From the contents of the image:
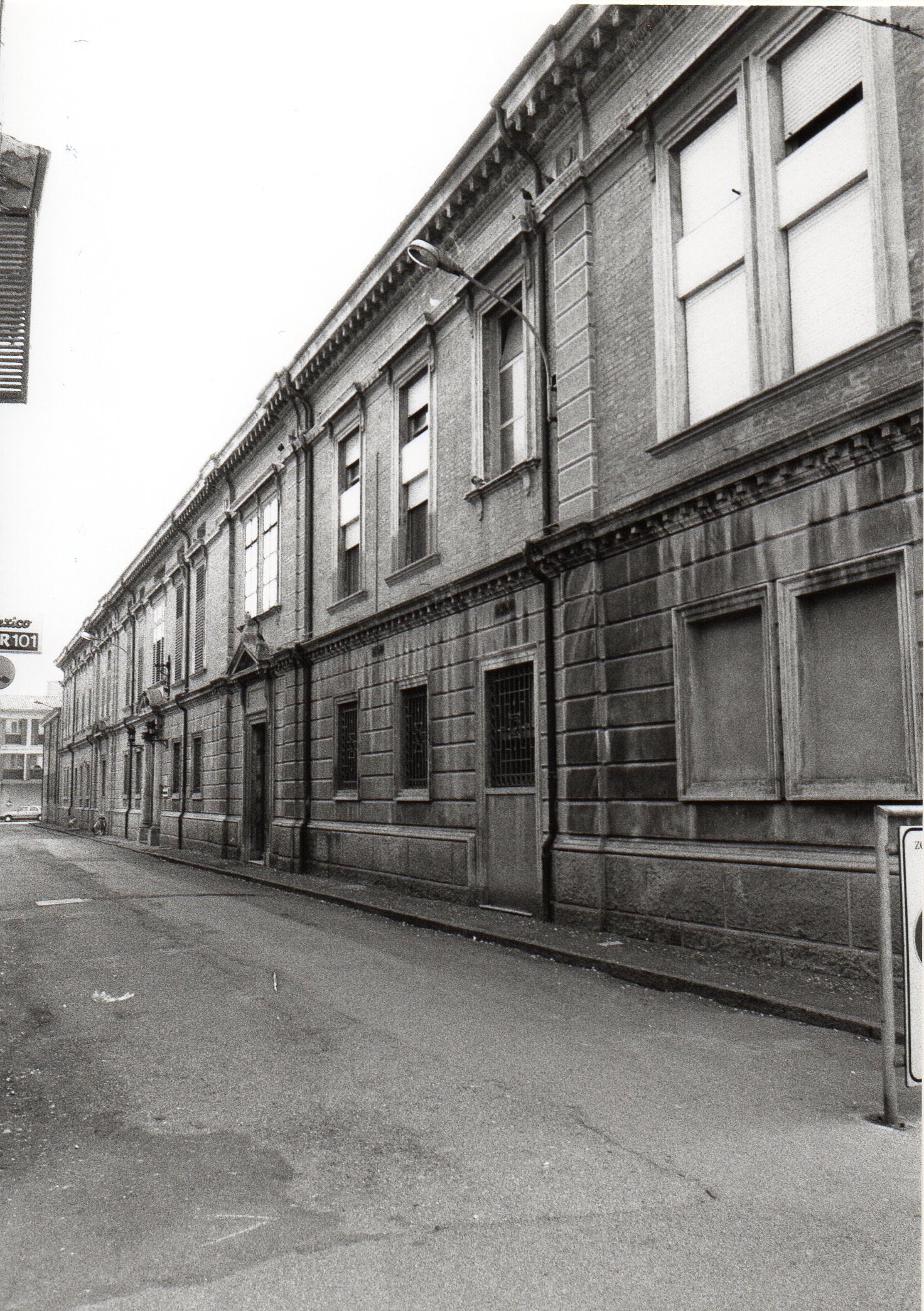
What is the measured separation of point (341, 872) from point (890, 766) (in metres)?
12.6

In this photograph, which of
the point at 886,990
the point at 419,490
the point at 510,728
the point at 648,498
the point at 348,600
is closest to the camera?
the point at 886,990

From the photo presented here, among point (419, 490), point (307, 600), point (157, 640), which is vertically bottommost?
point (307, 600)

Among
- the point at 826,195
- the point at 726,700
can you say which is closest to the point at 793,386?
the point at 826,195

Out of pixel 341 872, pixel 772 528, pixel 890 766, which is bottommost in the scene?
pixel 341 872

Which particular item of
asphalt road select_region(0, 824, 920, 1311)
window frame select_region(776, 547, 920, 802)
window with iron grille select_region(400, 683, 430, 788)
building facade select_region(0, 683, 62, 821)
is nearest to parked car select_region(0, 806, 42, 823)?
building facade select_region(0, 683, 62, 821)

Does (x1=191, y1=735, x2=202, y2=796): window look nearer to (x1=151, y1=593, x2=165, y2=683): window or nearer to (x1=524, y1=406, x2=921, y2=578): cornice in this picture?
(x1=151, y1=593, x2=165, y2=683): window

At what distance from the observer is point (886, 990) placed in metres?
5.20

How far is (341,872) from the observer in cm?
1930

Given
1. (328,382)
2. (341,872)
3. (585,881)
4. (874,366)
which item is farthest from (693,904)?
(328,382)

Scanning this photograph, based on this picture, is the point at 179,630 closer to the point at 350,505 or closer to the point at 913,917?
the point at 350,505

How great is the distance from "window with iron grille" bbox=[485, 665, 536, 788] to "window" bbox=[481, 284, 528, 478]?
293 centimetres

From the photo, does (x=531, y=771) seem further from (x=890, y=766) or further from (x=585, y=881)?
(x=890, y=766)

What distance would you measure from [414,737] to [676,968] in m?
8.40

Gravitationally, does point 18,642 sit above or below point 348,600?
below
